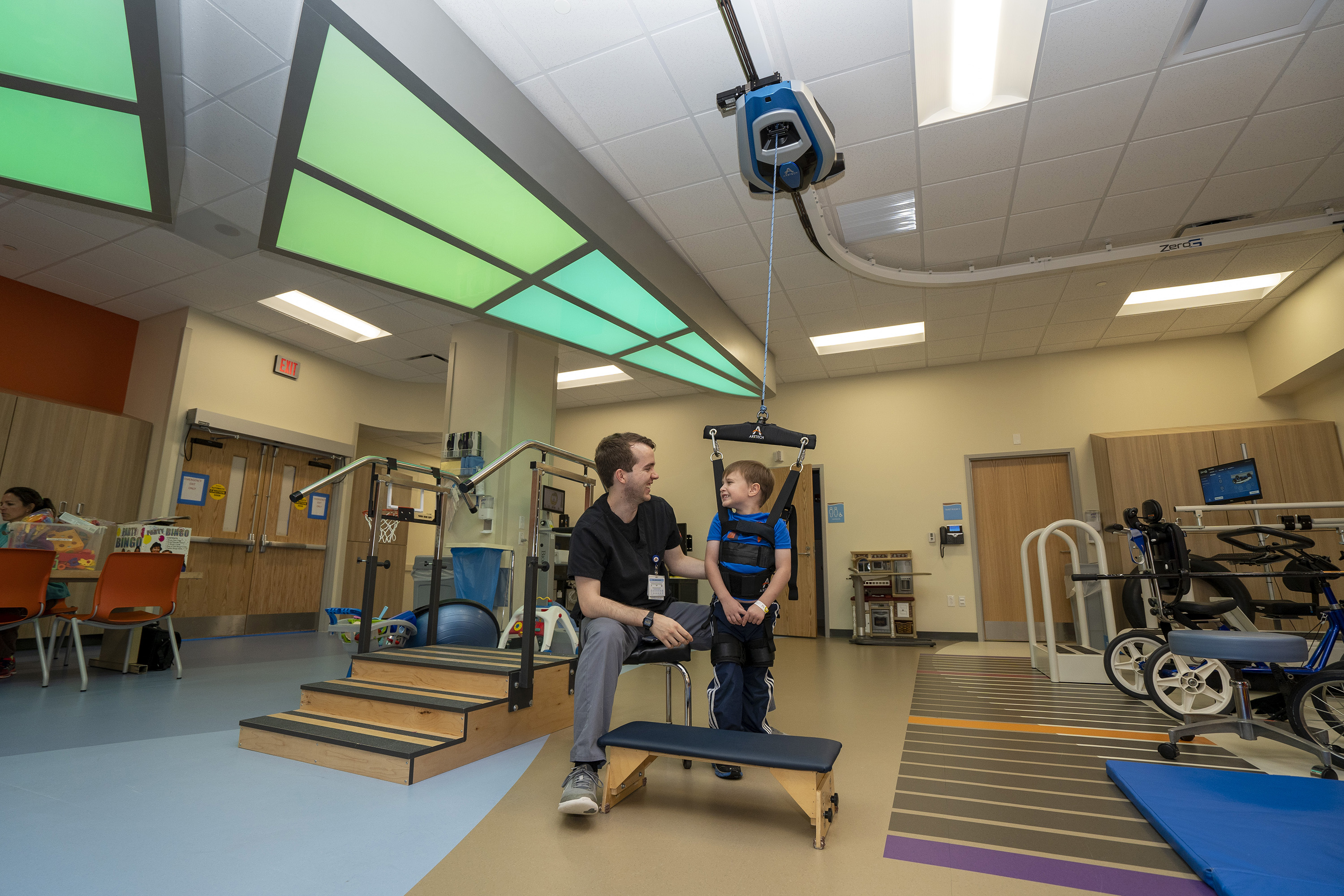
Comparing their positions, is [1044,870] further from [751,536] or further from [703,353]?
[703,353]

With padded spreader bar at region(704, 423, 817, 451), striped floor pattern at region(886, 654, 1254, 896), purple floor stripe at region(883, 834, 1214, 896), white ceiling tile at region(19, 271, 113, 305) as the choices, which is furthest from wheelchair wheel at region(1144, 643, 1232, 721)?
white ceiling tile at region(19, 271, 113, 305)

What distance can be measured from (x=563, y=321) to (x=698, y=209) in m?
1.48

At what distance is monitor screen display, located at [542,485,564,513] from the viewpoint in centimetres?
299

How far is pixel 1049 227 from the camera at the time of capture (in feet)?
16.5

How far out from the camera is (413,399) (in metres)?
9.13

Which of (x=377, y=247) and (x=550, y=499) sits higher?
(x=377, y=247)

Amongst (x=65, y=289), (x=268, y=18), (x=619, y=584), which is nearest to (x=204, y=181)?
(x=268, y=18)

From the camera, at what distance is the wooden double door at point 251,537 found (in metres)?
6.82

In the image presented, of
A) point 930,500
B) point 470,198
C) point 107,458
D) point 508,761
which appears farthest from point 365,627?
point 930,500

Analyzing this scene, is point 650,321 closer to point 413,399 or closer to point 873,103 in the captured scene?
point 873,103

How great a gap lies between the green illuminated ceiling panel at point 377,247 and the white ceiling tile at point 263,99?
1.41 feet

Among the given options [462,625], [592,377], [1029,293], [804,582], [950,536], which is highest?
[1029,293]

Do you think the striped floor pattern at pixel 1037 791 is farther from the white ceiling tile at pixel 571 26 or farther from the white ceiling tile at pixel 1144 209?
the white ceiling tile at pixel 571 26

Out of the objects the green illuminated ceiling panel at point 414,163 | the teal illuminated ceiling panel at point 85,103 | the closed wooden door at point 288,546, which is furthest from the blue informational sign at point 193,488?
the green illuminated ceiling panel at point 414,163
